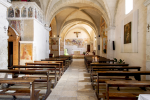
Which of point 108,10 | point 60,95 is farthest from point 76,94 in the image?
point 108,10

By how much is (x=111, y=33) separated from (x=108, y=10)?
1855 millimetres

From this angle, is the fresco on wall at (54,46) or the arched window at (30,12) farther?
the fresco on wall at (54,46)

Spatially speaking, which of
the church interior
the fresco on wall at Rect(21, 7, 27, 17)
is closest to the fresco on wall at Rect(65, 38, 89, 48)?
the church interior

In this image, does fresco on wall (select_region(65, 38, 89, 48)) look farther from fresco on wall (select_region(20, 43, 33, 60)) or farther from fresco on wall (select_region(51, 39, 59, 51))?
fresco on wall (select_region(20, 43, 33, 60))

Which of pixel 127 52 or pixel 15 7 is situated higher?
pixel 15 7

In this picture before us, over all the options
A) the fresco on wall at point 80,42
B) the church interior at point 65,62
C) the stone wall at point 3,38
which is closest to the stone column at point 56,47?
the church interior at point 65,62

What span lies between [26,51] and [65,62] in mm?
2589

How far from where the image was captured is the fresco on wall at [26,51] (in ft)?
20.9

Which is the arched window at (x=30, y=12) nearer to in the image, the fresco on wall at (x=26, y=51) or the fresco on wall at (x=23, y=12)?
the fresco on wall at (x=23, y=12)

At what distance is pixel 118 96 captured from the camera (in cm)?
220

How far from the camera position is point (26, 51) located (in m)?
6.39

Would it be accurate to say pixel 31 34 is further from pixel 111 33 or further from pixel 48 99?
pixel 111 33

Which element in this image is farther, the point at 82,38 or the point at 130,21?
the point at 82,38

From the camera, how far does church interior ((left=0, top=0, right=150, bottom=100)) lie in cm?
288
